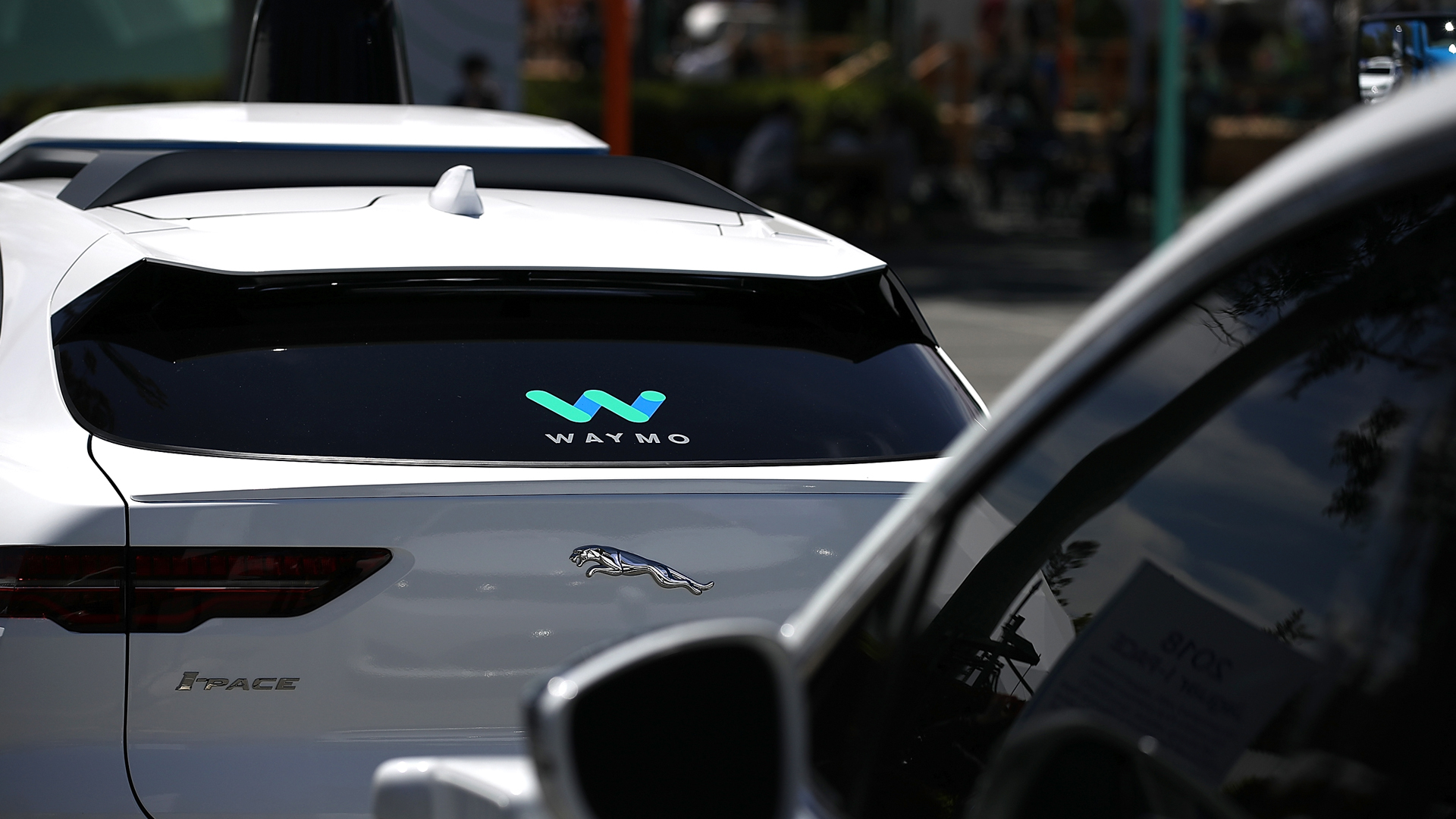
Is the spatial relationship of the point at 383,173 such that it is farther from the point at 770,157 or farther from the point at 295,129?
the point at 770,157

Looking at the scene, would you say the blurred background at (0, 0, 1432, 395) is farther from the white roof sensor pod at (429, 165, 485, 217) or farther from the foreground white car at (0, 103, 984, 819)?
the white roof sensor pod at (429, 165, 485, 217)

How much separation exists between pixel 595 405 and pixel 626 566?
0.32 m

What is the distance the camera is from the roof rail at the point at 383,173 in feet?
11.1

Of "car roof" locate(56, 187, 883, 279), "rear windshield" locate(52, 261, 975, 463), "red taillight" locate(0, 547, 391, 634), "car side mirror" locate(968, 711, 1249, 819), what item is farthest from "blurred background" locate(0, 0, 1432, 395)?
"red taillight" locate(0, 547, 391, 634)

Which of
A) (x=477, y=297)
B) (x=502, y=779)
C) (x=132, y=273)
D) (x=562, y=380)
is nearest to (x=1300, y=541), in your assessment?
(x=502, y=779)

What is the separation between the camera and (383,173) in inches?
147

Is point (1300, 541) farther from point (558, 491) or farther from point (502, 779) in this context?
point (558, 491)

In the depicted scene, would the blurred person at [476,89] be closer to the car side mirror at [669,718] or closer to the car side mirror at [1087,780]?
the car side mirror at [1087,780]

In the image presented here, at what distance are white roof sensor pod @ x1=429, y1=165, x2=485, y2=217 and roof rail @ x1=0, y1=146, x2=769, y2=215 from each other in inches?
26.1

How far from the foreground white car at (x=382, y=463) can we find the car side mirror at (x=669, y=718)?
2.95ft

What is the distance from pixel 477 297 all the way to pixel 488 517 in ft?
1.58

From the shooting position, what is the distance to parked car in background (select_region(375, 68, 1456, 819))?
1403 millimetres

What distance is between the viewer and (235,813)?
91.3 inches

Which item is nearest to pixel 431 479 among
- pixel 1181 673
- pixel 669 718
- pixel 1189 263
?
pixel 669 718
